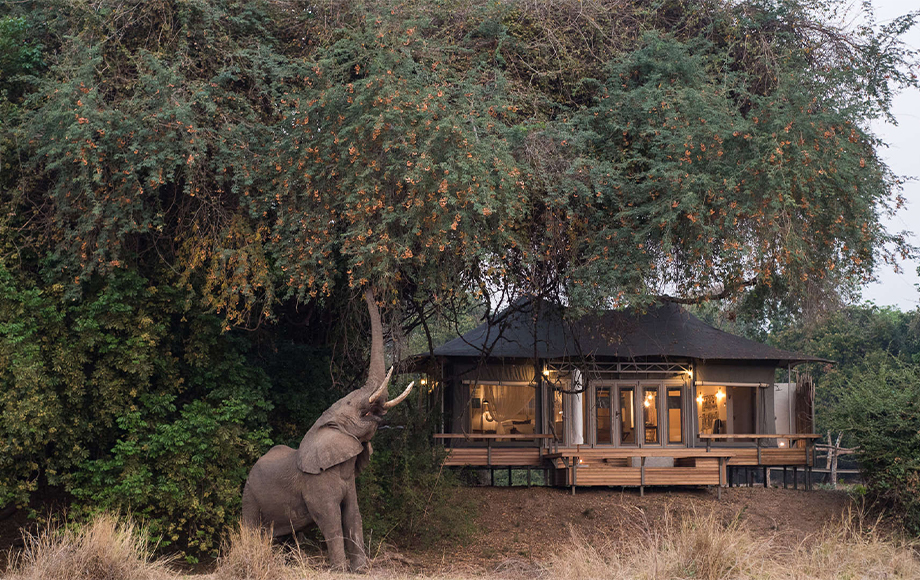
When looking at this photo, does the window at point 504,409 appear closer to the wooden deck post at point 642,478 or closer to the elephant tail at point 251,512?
the wooden deck post at point 642,478

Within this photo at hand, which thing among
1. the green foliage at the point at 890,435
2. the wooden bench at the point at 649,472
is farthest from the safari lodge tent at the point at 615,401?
the green foliage at the point at 890,435

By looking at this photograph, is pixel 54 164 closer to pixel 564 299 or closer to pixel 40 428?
pixel 40 428

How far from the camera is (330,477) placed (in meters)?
12.1

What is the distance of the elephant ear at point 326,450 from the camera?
12000 mm

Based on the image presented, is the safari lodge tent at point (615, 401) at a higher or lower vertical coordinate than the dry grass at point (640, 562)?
higher

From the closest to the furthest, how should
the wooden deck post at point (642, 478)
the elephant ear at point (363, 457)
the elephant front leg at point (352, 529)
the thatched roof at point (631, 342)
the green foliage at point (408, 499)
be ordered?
the elephant front leg at point (352, 529) → the elephant ear at point (363, 457) → the green foliage at point (408, 499) → the wooden deck post at point (642, 478) → the thatched roof at point (631, 342)

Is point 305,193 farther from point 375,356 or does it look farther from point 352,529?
point 352,529

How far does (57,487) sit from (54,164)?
5.51m

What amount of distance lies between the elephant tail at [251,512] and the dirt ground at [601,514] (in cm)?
305

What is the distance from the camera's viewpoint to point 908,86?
15.4m

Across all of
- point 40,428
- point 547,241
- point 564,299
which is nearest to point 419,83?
point 547,241

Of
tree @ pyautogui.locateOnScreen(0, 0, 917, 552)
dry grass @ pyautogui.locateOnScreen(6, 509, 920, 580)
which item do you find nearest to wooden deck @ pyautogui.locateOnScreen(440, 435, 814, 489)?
tree @ pyautogui.locateOnScreen(0, 0, 917, 552)

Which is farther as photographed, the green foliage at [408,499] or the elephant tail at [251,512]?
the green foliage at [408,499]

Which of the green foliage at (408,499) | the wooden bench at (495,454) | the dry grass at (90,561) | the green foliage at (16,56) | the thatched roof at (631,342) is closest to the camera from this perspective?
the dry grass at (90,561)
